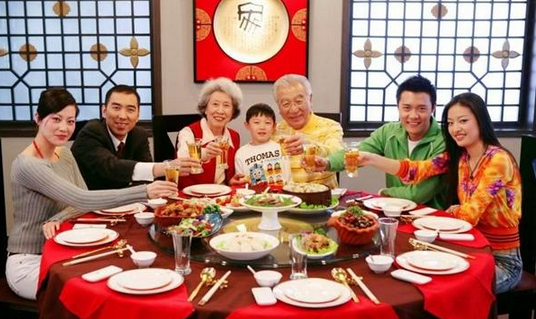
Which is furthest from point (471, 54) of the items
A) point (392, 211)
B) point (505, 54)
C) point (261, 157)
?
point (392, 211)

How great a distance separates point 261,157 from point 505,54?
282cm

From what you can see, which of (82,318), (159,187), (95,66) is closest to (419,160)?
(159,187)

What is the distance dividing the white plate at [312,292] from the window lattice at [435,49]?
3.44 meters

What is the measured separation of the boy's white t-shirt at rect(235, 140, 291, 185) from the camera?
3.28 meters

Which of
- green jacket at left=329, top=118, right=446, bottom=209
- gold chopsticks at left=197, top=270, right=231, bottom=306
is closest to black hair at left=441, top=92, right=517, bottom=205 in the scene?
green jacket at left=329, top=118, right=446, bottom=209

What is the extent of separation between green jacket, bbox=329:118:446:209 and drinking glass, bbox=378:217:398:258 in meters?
1.06

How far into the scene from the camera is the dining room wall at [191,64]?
14.6 feet

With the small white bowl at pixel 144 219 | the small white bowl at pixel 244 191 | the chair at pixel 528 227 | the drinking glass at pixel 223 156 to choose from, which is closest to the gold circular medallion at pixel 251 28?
the drinking glass at pixel 223 156

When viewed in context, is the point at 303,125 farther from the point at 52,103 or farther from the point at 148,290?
the point at 148,290

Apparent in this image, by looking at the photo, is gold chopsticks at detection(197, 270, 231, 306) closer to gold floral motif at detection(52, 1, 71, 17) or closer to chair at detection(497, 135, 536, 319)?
chair at detection(497, 135, 536, 319)

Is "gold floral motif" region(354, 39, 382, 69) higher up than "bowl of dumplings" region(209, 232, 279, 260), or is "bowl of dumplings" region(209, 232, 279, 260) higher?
"gold floral motif" region(354, 39, 382, 69)

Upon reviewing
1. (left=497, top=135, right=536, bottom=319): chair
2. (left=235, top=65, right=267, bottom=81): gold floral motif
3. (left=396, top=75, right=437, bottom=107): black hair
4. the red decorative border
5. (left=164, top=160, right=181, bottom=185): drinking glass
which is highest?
the red decorative border

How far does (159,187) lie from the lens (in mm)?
2232

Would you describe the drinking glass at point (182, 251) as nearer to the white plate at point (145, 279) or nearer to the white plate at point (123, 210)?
the white plate at point (145, 279)
